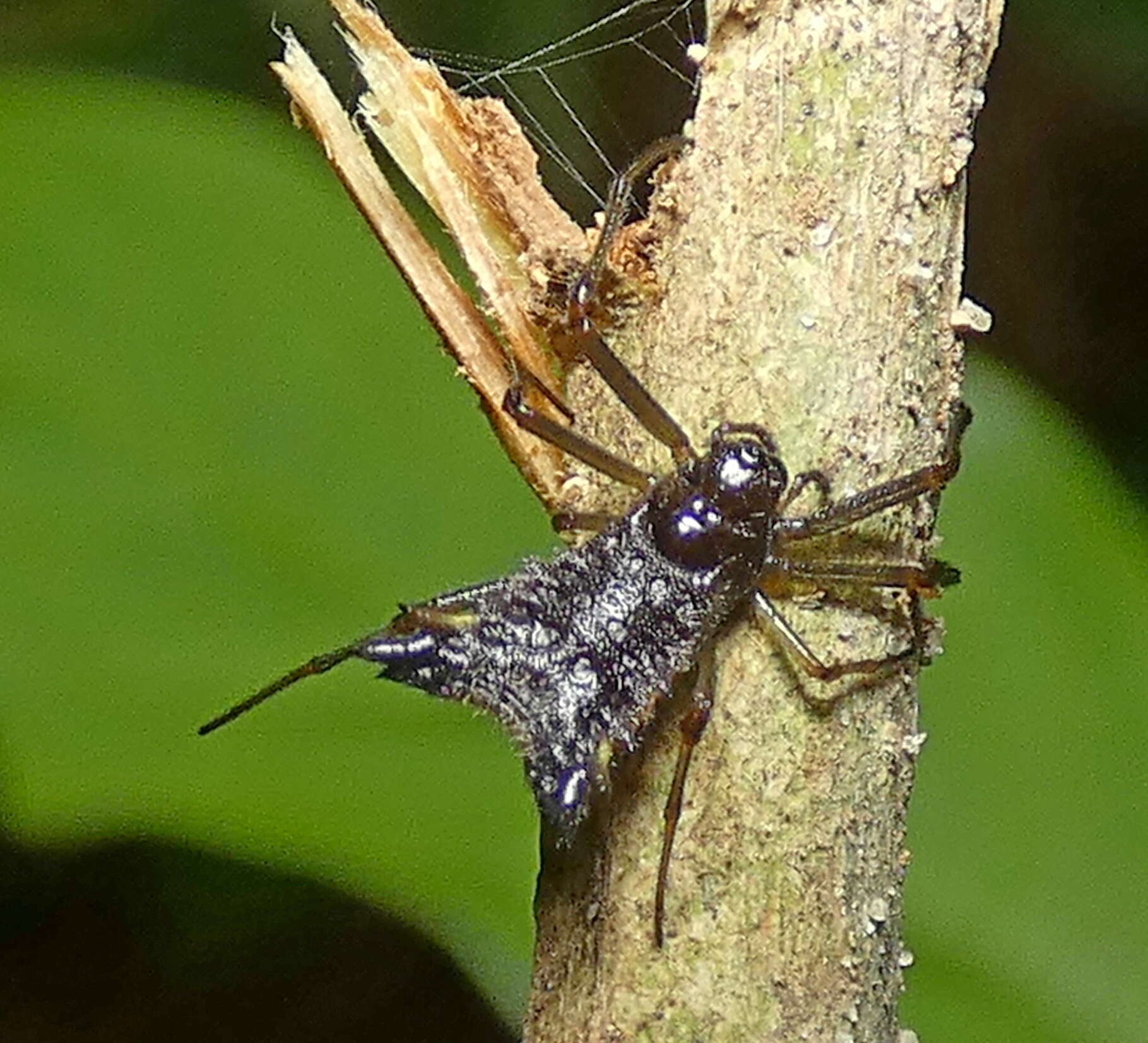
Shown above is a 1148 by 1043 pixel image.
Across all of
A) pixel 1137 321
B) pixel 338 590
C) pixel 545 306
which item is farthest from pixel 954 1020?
pixel 1137 321

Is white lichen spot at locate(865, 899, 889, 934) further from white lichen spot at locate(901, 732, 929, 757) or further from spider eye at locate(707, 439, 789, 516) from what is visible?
spider eye at locate(707, 439, 789, 516)

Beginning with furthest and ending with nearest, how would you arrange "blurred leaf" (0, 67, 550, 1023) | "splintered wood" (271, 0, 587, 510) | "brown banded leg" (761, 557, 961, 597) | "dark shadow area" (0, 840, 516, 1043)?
"dark shadow area" (0, 840, 516, 1043) < "blurred leaf" (0, 67, 550, 1023) < "splintered wood" (271, 0, 587, 510) < "brown banded leg" (761, 557, 961, 597)

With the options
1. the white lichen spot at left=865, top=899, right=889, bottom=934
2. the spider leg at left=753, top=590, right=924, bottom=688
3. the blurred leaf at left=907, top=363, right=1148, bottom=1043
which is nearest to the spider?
the spider leg at left=753, top=590, right=924, bottom=688

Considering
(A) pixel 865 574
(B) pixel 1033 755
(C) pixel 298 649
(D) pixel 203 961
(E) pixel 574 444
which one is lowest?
(B) pixel 1033 755

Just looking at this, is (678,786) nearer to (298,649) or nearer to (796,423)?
(796,423)

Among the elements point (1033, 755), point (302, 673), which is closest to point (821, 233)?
point (302, 673)

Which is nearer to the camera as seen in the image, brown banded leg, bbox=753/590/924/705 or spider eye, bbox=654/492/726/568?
brown banded leg, bbox=753/590/924/705

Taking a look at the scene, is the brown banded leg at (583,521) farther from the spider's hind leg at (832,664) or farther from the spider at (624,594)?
the spider's hind leg at (832,664)
